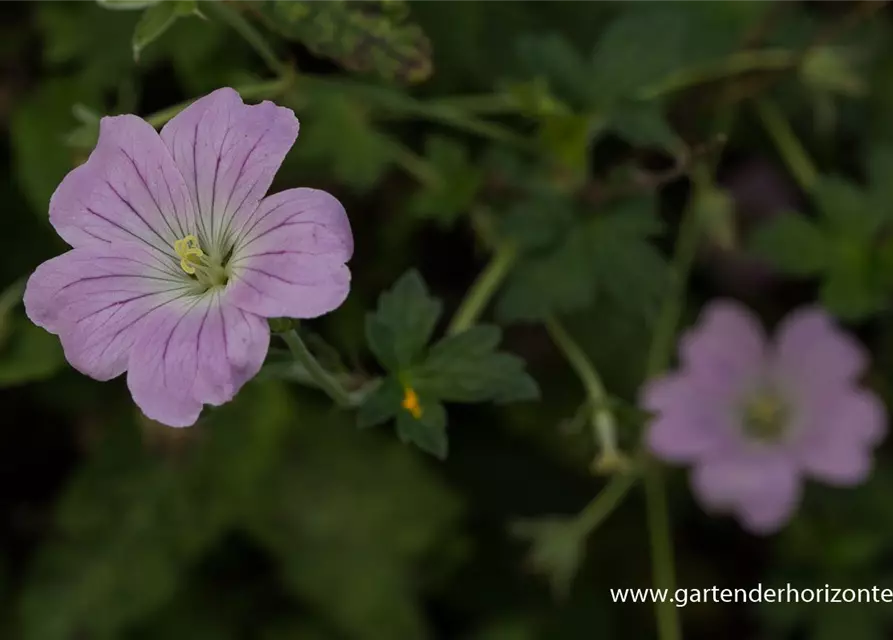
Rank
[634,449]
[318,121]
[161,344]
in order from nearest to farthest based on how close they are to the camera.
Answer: [161,344], [318,121], [634,449]

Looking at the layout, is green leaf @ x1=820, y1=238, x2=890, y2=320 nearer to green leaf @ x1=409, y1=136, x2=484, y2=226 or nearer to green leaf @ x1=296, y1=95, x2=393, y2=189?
green leaf @ x1=409, y1=136, x2=484, y2=226

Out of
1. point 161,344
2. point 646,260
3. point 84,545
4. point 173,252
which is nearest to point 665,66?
point 646,260

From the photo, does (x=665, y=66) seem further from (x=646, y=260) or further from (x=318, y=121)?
(x=318, y=121)

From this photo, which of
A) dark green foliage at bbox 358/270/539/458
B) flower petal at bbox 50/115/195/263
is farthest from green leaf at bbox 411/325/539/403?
flower petal at bbox 50/115/195/263

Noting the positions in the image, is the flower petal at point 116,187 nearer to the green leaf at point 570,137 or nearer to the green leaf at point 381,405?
the green leaf at point 381,405

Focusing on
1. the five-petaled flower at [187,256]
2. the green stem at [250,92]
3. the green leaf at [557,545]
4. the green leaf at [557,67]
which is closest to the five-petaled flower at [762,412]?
the green leaf at [557,545]

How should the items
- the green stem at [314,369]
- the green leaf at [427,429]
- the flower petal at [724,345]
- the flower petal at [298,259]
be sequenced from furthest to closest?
the flower petal at [724,345] < the green leaf at [427,429] < the green stem at [314,369] < the flower petal at [298,259]

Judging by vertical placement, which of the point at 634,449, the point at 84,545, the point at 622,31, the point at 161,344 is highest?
→ the point at 622,31
